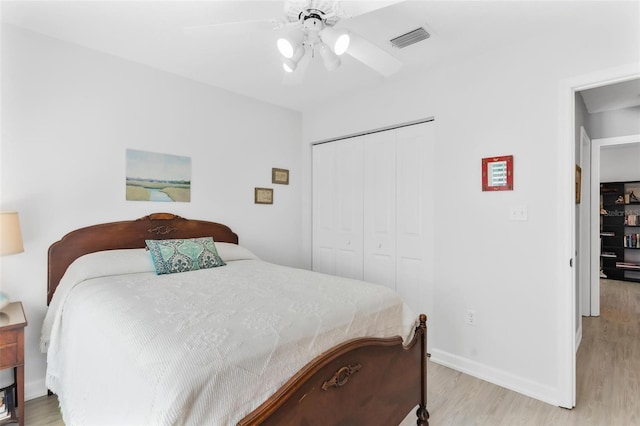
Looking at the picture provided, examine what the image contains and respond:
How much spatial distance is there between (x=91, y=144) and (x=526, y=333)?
3465 millimetres

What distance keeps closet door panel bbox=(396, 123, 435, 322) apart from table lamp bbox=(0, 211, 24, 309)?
9.09 feet

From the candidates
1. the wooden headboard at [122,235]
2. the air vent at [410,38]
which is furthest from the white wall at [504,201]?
the wooden headboard at [122,235]

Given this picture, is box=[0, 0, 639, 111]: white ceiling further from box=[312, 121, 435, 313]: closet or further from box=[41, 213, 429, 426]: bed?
box=[41, 213, 429, 426]: bed

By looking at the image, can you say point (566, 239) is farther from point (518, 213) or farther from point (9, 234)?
point (9, 234)

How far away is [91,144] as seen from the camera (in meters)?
2.55

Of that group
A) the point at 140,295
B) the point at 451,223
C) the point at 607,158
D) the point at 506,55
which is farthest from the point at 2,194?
the point at 607,158

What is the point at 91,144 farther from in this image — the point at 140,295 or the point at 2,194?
the point at 140,295

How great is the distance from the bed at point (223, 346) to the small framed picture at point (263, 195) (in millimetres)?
1340

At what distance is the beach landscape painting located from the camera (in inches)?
109

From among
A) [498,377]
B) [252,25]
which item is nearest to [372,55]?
[252,25]

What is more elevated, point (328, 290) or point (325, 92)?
point (325, 92)

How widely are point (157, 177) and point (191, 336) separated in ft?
6.74

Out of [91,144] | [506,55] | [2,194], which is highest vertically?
[506,55]

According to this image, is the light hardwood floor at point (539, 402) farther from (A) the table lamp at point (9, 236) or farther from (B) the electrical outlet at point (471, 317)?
(A) the table lamp at point (9, 236)
